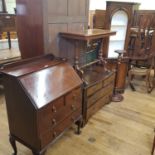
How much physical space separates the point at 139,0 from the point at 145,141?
163 inches

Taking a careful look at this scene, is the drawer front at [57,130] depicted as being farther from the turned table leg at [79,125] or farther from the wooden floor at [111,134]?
the wooden floor at [111,134]

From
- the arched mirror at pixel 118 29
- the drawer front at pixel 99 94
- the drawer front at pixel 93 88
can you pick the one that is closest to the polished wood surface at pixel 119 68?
the drawer front at pixel 99 94

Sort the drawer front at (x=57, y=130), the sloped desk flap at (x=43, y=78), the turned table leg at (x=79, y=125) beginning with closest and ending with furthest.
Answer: the sloped desk flap at (x=43, y=78) < the drawer front at (x=57, y=130) < the turned table leg at (x=79, y=125)

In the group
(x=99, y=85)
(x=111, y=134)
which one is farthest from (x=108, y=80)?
(x=111, y=134)

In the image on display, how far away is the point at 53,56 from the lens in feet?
6.87

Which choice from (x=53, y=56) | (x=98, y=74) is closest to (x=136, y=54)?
(x=98, y=74)

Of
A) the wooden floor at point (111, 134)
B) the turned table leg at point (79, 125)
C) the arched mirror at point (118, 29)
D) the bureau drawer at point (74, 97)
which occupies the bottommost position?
the wooden floor at point (111, 134)

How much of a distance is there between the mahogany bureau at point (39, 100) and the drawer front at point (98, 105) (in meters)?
0.54

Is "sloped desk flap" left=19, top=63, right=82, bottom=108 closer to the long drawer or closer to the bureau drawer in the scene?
the bureau drawer

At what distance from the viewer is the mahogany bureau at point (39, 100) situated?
151cm

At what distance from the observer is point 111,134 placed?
2283 millimetres

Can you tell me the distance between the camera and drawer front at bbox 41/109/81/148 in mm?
1651

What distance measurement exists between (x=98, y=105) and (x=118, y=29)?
1806mm

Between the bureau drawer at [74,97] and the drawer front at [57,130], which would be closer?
the drawer front at [57,130]
